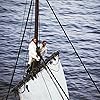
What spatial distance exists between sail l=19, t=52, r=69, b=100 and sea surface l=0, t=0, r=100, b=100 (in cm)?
394

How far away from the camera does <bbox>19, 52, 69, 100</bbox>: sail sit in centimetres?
1880

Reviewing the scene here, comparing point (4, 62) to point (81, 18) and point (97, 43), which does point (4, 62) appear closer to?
point (97, 43)

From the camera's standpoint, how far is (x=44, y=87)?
20094mm

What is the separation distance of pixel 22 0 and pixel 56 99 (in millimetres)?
33797

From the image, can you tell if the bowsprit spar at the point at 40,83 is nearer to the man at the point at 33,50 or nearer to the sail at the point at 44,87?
the sail at the point at 44,87

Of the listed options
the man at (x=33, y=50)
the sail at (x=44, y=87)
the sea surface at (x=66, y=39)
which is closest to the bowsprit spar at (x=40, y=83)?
the sail at (x=44, y=87)

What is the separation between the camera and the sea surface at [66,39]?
30844 mm

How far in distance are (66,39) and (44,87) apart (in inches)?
815

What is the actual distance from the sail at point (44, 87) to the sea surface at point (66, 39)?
3.94 m

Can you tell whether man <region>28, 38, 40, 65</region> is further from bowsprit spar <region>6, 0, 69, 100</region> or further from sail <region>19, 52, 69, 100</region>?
sail <region>19, 52, 69, 100</region>

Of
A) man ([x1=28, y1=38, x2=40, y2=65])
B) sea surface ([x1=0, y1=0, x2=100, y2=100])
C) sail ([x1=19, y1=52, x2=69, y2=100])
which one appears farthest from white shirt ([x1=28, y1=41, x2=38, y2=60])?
sea surface ([x1=0, y1=0, x2=100, y2=100])

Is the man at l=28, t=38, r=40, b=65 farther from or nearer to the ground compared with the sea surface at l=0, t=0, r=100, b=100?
farther from the ground

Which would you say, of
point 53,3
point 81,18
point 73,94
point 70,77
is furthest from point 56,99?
point 53,3

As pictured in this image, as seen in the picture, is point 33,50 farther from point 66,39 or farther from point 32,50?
point 66,39
